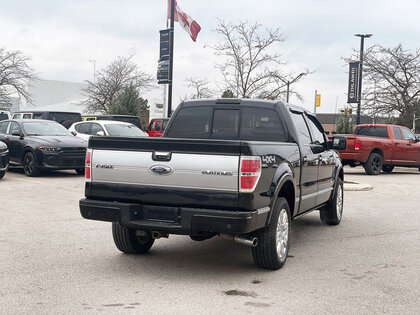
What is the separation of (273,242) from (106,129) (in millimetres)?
12284

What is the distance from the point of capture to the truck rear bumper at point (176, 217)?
17.0 ft

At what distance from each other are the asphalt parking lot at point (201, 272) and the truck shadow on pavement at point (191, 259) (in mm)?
11

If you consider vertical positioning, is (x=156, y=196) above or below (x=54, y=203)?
above

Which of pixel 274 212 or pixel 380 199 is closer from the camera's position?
pixel 274 212

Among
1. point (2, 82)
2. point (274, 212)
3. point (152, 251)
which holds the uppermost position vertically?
point (2, 82)

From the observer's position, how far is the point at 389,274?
5836 mm

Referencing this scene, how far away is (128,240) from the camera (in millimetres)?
6316

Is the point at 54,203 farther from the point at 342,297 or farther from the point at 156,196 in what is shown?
the point at 342,297

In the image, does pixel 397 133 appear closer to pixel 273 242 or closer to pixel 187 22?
pixel 187 22

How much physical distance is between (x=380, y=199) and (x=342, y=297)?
26.3 ft

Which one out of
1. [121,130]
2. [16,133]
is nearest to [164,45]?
[121,130]

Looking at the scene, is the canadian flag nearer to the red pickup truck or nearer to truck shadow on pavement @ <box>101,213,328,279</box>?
the red pickup truck

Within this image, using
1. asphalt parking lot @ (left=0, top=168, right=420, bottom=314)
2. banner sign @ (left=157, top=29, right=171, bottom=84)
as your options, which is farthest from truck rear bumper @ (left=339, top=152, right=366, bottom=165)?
asphalt parking lot @ (left=0, top=168, right=420, bottom=314)

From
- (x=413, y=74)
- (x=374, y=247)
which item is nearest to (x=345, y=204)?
(x=374, y=247)
